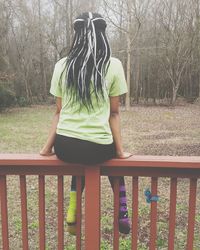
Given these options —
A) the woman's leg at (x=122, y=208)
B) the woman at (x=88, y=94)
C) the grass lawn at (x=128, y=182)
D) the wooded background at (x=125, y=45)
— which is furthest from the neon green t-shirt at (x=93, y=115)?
the wooded background at (x=125, y=45)

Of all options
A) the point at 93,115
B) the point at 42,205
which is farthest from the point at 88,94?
the point at 42,205

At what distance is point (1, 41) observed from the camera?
15688mm

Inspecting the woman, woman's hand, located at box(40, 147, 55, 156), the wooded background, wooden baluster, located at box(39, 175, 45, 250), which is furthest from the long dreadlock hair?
the wooded background

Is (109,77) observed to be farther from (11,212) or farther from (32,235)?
(11,212)

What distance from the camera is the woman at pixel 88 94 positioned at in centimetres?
146

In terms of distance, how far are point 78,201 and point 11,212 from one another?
6.88 ft

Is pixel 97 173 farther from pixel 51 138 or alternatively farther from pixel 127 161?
pixel 51 138

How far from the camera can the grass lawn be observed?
9.55ft

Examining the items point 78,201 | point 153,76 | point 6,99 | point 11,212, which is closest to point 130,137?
point 11,212

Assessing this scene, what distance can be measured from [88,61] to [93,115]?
24 cm

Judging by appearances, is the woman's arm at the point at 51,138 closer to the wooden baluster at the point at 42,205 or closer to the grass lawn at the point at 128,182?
the wooden baluster at the point at 42,205

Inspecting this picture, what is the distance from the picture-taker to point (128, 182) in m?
4.43

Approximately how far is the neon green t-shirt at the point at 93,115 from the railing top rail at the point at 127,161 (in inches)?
4.7

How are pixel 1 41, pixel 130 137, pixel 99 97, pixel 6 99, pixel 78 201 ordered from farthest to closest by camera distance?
pixel 1 41 → pixel 6 99 → pixel 130 137 → pixel 78 201 → pixel 99 97
